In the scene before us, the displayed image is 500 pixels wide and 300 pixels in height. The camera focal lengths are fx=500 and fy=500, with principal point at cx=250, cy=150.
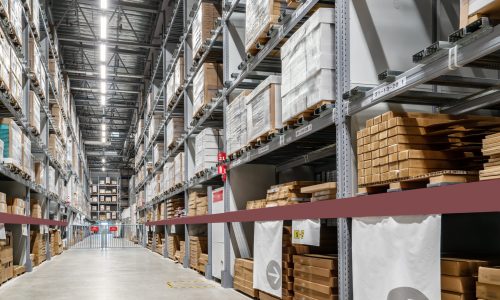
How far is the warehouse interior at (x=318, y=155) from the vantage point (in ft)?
10.3

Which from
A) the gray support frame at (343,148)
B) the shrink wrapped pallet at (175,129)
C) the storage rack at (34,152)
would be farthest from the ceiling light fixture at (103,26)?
the gray support frame at (343,148)

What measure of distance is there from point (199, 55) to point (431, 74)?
7.46 m

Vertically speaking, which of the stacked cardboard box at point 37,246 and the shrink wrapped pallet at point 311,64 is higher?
the shrink wrapped pallet at point 311,64

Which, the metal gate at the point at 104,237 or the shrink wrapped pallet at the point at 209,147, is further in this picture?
the metal gate at the point at 104,237

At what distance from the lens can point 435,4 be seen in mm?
4703

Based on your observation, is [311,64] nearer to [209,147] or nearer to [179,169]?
[209,147]

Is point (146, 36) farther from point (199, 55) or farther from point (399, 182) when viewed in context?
point (399, 182)

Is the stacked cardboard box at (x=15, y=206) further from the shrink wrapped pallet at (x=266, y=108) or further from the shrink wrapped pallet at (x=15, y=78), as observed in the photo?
the shrink wrapped pallet at (x=266, y=108)

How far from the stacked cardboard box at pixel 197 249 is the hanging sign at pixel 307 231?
5.89 metres

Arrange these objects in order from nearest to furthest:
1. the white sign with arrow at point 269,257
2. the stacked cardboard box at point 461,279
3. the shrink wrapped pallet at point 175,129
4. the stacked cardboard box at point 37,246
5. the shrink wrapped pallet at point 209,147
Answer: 1. the stacked cardboard box at point 461,279
2. the white sign with arrow at point 269,257
3. the shrink wrapped pallet at point 209,147
4. the stacked cardboard box at point 37,246
5. the shrink wrapped pallet at point 175,129

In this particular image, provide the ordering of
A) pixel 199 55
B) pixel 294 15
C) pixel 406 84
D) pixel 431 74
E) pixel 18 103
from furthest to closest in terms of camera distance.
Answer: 1. pixel 199 55
2. pixel 18 103
3. pixel 294 15
4. pixel 406 84
5. pixel 431 74

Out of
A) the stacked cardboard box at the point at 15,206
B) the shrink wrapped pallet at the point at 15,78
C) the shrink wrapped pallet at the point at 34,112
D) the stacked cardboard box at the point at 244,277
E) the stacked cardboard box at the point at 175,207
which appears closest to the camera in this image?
the stacked cardboard box at the point at 244,277

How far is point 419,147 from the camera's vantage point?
11.9 ft

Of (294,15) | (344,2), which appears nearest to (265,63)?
(294,15)
